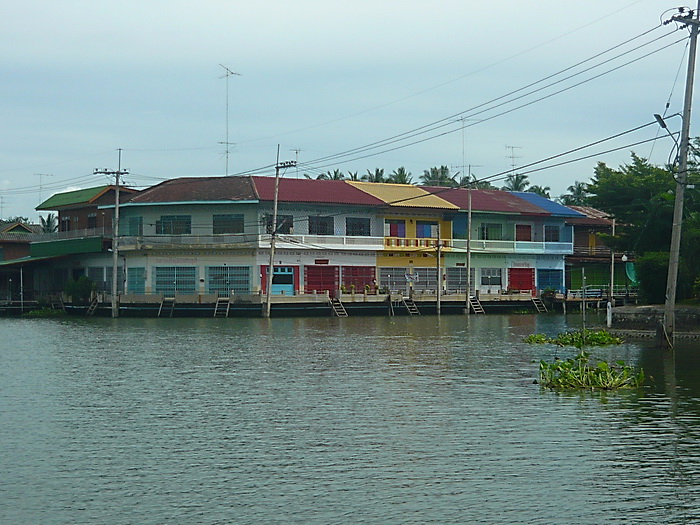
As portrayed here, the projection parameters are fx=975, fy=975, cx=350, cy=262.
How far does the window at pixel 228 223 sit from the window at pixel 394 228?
11.2 meters

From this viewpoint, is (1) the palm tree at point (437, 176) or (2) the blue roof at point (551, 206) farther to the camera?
(1) the palm tree at point (437, 176)

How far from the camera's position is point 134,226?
68.2 metres

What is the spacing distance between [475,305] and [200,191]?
2081 cm

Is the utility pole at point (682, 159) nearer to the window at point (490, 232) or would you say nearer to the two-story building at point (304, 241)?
the two-story building at point (304, 241)

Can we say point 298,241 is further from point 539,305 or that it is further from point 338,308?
point 539,305

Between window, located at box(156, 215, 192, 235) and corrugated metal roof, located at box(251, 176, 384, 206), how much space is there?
5.32 metres

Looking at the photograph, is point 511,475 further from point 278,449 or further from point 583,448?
point 278,449

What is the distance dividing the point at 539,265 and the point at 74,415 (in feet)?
198

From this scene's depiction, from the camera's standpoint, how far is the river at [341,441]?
13953 mm

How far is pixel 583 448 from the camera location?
1752 centimetres

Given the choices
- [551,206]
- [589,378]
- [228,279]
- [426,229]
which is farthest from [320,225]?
[589,378]

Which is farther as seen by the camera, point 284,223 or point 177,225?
point 177,225

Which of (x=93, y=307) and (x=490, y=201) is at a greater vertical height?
(x=490, y=201)

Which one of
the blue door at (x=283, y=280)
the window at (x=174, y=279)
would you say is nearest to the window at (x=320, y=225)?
the blue door at (x=283, y=280)
